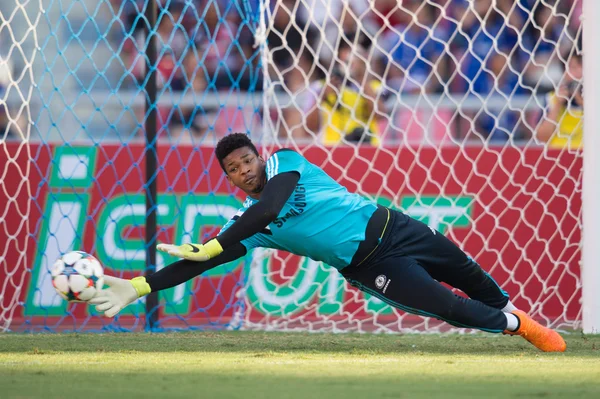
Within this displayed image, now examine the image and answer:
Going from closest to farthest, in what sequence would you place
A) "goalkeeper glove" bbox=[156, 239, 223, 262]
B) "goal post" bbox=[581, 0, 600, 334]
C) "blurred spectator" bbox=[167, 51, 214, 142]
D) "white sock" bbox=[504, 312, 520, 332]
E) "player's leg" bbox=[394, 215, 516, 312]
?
"goalkeeper glove" bbox=[156, 239, 223, 262] < "white sock" bbox=[504, 312, 520, 332] < "player's leg" bbox=[394, 215, 516, 312] < "goal post" bbox=[581, 0, 600, 334] < "blurred spectator" bbox=[167, 51, 214, 142]

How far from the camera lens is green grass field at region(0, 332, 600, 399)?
3787 millimetres

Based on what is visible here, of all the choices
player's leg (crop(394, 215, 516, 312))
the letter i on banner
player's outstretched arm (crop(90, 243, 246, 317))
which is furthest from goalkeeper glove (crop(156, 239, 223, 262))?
the letter i on banner

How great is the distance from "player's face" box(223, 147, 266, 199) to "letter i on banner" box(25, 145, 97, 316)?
2.59 metres

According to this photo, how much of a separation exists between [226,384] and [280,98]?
5777 millimetres

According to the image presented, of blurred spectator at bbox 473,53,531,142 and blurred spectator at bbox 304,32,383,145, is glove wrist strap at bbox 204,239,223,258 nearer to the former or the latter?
blurred spectator at bbox 304,32,383,145

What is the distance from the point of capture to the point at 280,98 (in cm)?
948

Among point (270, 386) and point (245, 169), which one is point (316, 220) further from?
point (270, 386)

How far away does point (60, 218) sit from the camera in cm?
752

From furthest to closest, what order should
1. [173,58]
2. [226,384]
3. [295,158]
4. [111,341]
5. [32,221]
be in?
[173,58] < [32,221] < [111,341] < [295,158] < [226,384]

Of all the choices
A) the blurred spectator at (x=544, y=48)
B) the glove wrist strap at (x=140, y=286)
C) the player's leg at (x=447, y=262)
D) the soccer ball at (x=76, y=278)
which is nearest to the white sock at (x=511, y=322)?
the player's leg at (x=447, y=262)

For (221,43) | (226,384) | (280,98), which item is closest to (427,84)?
(280,98)

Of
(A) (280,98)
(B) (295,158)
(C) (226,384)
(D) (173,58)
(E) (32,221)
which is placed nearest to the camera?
(C) (226,384)

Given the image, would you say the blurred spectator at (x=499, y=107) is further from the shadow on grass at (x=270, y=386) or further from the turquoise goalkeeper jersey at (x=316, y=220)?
the shadow on grass at (x=270, y=386)

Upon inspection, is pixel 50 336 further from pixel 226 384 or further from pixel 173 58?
pixel 173 58
